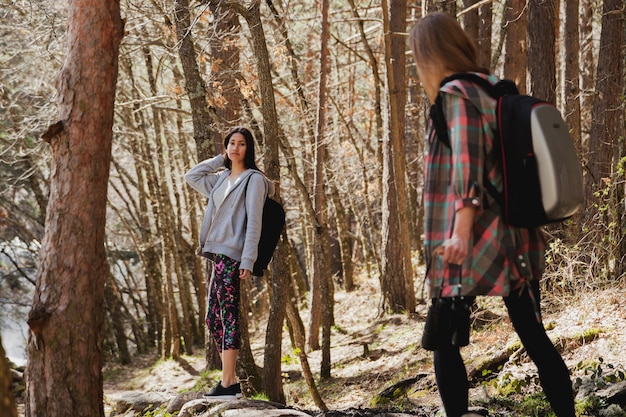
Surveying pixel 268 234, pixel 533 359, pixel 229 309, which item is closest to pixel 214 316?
pixel 229 309

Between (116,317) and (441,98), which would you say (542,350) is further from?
(116,317)

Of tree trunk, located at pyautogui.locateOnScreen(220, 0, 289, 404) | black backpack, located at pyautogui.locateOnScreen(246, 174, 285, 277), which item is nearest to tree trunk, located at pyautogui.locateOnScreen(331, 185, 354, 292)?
tree trunk, located at pyautogui.locateOnScreen(220, 0, 289, 404)

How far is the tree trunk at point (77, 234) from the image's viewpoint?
4074mm

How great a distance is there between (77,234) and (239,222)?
4.30ft

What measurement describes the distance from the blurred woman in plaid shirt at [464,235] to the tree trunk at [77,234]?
6.84 feet

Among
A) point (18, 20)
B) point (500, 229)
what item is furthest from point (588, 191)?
point (18, 20)

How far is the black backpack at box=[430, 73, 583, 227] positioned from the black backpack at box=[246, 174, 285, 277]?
2.35m

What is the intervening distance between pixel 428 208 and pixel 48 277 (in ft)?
7.61

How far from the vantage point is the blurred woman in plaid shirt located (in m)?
3.02

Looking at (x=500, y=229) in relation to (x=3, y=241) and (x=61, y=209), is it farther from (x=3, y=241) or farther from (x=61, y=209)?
(x=3, y=241)

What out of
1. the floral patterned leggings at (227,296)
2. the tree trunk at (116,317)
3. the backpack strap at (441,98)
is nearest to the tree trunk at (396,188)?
the floral patterned leggings at (227,296)

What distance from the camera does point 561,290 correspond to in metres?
7.56

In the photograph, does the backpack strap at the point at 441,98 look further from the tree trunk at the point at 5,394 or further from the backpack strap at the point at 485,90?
the tree trunk at the point at 5,394

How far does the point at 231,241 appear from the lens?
16.8 feet
